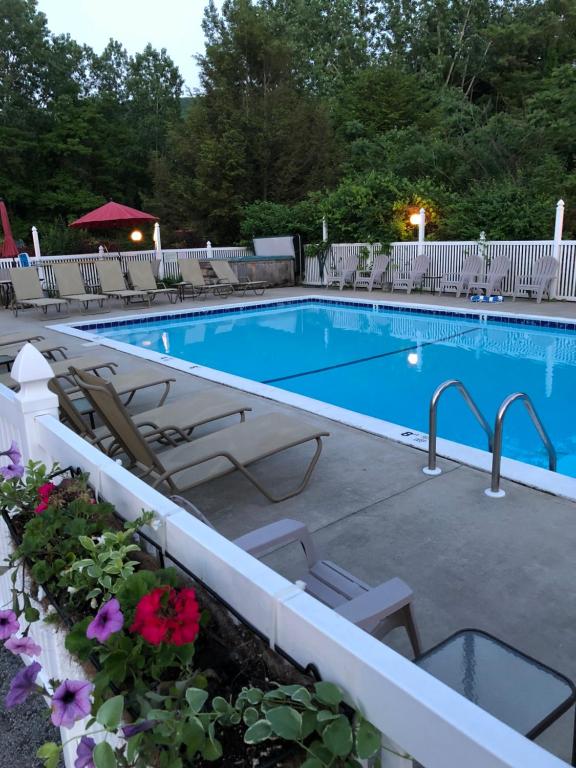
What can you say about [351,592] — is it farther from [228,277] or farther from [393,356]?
[228,277]

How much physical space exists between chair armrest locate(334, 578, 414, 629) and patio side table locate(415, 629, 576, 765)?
7.3 inches

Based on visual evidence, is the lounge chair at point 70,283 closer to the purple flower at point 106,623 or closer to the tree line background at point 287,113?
the tree line background at point 287,113

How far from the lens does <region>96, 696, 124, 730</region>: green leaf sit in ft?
3.43

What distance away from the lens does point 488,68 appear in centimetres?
3002

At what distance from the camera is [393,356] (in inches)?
344

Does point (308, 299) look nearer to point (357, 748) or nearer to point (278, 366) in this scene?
point (278, 366)

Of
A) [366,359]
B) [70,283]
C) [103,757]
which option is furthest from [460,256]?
[103,757]

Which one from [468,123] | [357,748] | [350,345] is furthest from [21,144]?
[357,748]

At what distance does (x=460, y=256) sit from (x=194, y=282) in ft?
20.0

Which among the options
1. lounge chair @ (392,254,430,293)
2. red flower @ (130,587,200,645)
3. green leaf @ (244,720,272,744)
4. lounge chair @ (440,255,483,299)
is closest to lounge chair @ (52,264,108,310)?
lounge chair @ (392,254,430,293)

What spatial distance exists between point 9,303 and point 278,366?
8647 millimetres

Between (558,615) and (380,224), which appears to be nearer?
(558,615)

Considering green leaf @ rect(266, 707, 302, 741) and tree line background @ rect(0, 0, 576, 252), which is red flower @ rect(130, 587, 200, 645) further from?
tree line background @ rect(0, 0, 576, 252)

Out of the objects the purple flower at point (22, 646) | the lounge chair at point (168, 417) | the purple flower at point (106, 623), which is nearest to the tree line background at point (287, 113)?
the lounge chair at point (168, 417)
